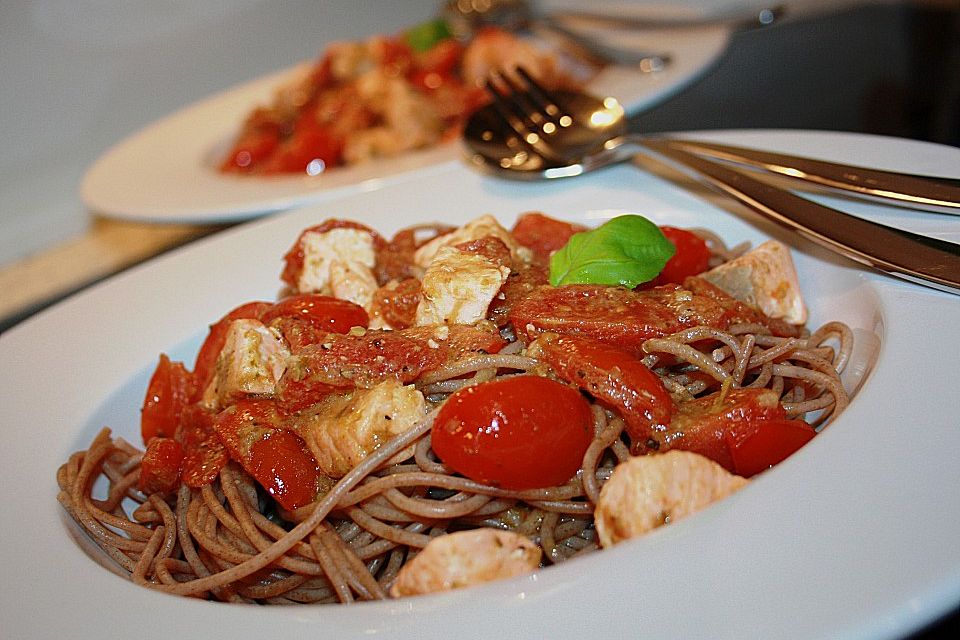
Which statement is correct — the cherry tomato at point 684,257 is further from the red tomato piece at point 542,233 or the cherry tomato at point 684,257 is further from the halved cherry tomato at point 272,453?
the halved cherry tomato at point 272,453

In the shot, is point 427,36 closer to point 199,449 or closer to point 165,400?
point 165,400

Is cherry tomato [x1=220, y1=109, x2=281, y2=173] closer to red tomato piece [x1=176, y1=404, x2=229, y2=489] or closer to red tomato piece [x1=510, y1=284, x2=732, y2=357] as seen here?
red tomato piece [x1=176, y1=404, x2=229, y2=489]

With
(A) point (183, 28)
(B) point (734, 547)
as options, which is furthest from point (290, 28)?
(B) point (734, 547)

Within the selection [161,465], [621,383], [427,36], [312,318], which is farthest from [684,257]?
[427,36]

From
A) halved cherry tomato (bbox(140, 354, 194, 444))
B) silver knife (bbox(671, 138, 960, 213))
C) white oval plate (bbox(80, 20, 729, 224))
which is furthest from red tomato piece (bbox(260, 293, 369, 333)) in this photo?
silver knife (bbox(671, 138, 960, 213))

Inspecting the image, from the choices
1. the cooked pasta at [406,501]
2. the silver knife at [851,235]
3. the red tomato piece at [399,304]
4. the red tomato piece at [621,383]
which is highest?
the silver knife at [851,235]

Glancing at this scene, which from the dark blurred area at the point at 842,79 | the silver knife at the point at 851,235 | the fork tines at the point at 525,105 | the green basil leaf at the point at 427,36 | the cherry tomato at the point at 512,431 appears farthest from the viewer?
the green basil leaf at the point at 427,36

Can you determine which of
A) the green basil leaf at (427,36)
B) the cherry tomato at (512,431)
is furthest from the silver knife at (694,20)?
the cherry tomato at (512,431)

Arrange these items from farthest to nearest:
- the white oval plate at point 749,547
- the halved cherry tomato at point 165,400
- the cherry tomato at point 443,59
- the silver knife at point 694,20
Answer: the cherry tomato at point 443,59 < the silver knife at point 694,20 < the halved cherry tomato at point 165,400 < the white oval plate at point 749,547
